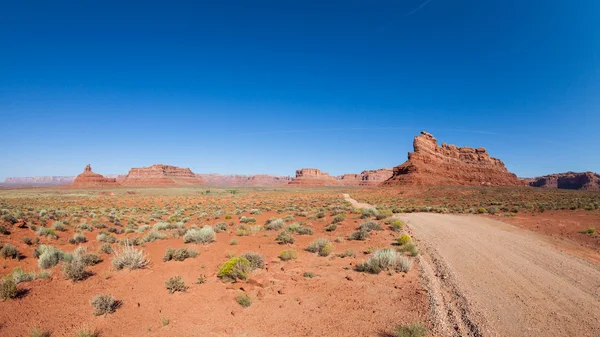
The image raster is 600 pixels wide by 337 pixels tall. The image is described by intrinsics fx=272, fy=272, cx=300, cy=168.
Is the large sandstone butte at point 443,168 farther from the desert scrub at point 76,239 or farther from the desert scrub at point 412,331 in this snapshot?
the desert scrub at point 412,331

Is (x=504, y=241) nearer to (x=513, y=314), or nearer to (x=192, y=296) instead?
(x=513, y=314)

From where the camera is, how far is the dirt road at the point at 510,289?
5.01m

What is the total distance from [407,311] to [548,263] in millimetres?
6650

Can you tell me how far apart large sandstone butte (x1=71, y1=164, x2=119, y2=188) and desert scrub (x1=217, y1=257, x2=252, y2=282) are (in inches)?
6219

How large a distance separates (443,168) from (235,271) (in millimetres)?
92312

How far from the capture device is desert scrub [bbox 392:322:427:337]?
4.50 meters

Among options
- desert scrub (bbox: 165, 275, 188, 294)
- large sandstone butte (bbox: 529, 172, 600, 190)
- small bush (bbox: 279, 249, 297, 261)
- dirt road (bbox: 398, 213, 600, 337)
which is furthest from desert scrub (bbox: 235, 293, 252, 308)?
large sandstone butte (bbox: 529, 172, 600, 190)

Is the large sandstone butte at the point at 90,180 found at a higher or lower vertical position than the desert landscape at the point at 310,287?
higher

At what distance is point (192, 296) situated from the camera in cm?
662

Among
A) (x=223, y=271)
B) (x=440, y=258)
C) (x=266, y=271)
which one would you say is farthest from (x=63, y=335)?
(x=440, y=258)

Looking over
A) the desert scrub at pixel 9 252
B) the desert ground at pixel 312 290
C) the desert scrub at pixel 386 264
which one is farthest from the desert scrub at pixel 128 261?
the desert scrub at pixel 386 264

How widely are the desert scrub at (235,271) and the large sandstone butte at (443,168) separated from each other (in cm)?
7284

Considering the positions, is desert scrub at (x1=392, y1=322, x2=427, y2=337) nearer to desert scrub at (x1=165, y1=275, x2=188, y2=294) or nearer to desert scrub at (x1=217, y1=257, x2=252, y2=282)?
desert scrub at (x1=217, y1=257, x2=252, y2=282)

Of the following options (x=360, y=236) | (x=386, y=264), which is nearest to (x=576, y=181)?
(x=360, y=236)
